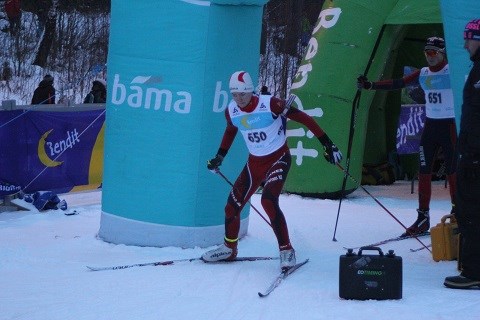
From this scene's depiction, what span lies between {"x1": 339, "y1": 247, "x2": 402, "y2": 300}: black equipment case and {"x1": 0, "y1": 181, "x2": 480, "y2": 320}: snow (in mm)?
85

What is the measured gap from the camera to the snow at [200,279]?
5.88m

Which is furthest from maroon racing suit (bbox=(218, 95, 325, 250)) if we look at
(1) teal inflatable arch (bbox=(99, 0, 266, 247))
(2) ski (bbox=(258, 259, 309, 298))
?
(1) teal inflatable arch (bbox=(99, 0, 266, 247))

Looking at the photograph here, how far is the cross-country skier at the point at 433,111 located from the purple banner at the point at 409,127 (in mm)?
5075

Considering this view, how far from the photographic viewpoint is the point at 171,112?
26.6ft

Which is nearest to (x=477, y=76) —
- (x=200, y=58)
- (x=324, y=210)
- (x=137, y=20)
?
(x=200, y=58)

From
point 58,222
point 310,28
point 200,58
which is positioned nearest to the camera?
point 200,58

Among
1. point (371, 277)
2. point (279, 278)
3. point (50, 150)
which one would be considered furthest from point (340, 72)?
point (371, 277)

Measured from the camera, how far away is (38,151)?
11117 mm

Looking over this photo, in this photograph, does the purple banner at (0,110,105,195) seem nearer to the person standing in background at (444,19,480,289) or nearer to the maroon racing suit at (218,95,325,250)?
the maroon racing suit at (218,95,325,250)

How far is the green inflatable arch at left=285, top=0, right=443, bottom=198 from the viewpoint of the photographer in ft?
37.1

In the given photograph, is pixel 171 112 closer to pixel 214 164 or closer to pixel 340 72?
pixel 214 164

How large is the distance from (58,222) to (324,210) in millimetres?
3116

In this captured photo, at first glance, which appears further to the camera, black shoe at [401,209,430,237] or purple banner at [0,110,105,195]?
purple banner at [0,110,105,195]

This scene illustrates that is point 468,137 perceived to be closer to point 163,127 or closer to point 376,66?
point 163,127
